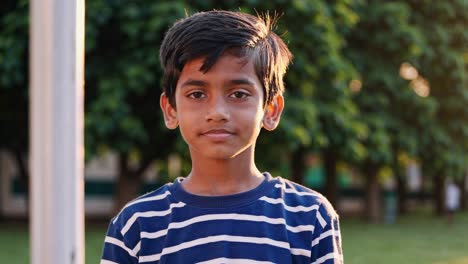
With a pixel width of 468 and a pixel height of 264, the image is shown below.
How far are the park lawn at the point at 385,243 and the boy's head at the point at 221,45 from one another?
11.0 meters

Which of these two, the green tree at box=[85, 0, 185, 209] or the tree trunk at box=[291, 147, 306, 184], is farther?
the tree trunk at box=[291, 147, 306, 184]

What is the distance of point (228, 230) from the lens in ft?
7.64

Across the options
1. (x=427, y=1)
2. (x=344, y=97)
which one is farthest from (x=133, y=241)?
(x=427, y=1)

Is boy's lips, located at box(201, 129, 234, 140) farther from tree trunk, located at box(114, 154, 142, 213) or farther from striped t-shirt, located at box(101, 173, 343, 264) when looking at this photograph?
tree trunk, located at box(114, 154, 142, 213)

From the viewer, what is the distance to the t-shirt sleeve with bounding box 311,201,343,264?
7.72ft

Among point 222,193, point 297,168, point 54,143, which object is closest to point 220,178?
point 222,193

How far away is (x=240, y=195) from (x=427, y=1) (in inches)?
812

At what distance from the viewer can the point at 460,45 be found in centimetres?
2303

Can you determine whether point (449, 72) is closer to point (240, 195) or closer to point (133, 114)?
point (133, 114)

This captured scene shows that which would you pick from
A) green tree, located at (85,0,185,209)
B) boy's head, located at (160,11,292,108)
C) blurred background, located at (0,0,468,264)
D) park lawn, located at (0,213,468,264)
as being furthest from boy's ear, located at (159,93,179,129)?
green tree, located at (85,0,185,209)

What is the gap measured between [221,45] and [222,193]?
16.1 inches

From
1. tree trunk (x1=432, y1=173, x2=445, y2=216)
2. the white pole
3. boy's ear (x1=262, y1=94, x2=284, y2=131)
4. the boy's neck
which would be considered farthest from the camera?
tree trunk (x1=432, y1=173, x2=445, y2=216)

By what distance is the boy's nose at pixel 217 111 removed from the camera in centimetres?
233

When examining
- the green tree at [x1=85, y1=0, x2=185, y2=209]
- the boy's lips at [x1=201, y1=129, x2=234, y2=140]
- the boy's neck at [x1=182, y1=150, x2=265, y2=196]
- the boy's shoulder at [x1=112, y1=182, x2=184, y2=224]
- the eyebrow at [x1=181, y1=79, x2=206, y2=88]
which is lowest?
the boy's shoulder at [x1=112, y1=182, x2=184, y2=224]
